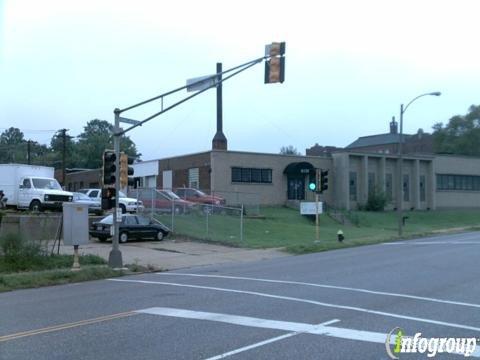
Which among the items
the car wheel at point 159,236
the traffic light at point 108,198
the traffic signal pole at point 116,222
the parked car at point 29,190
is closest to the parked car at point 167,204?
the car wheel at point 159,236

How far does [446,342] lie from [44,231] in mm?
16888

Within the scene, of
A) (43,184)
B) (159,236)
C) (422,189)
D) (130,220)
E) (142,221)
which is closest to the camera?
(130,220)

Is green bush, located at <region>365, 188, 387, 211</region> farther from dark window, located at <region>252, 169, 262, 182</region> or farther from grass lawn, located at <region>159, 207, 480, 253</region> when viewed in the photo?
dark window, located at <region>252, 169, 262, 182</region>

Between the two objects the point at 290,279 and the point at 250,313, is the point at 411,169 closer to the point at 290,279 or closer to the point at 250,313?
the point at 290,279

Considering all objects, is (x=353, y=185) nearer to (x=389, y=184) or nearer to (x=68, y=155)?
(x=389, y=184)

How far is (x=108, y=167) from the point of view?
61.6ft

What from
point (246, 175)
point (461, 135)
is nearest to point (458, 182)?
point (246, 175)

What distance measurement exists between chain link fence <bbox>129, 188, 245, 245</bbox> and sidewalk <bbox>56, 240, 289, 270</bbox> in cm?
218

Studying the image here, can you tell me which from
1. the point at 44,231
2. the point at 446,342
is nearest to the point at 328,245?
the point at 44,231

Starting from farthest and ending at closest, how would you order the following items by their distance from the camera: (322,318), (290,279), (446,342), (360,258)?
(360,258) < (290,279) < (322,318) < (446,342)

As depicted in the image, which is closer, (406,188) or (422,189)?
(406,188)

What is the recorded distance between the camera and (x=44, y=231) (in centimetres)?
2162

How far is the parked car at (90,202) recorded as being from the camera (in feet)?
108

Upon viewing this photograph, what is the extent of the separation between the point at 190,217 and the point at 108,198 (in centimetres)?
1506
